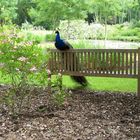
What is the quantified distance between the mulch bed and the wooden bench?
630 millimetres

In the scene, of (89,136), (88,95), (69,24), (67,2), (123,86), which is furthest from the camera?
(69,24)

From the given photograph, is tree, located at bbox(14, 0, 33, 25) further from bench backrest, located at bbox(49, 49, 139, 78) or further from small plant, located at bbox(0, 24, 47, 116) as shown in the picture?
small plant, located at bbox(0, 24, 47, 116)

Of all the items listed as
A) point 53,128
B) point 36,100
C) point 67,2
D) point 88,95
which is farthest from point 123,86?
point 67,2

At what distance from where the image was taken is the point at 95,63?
25.1ft

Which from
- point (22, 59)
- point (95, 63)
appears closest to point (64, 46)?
point (95, 63)

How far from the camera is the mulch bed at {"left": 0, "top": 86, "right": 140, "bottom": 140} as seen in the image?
482 cm

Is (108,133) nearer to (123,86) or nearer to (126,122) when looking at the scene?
(126,122)

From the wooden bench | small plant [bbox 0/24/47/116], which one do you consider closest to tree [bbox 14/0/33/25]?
the wooden bench

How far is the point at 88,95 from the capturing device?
7.39m

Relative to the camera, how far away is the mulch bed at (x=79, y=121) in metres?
4.82

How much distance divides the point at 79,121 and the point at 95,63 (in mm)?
2387

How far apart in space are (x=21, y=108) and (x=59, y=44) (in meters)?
2.25

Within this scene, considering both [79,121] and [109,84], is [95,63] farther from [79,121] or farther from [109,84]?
[79,121]

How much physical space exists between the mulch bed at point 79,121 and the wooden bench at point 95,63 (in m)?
0.63
